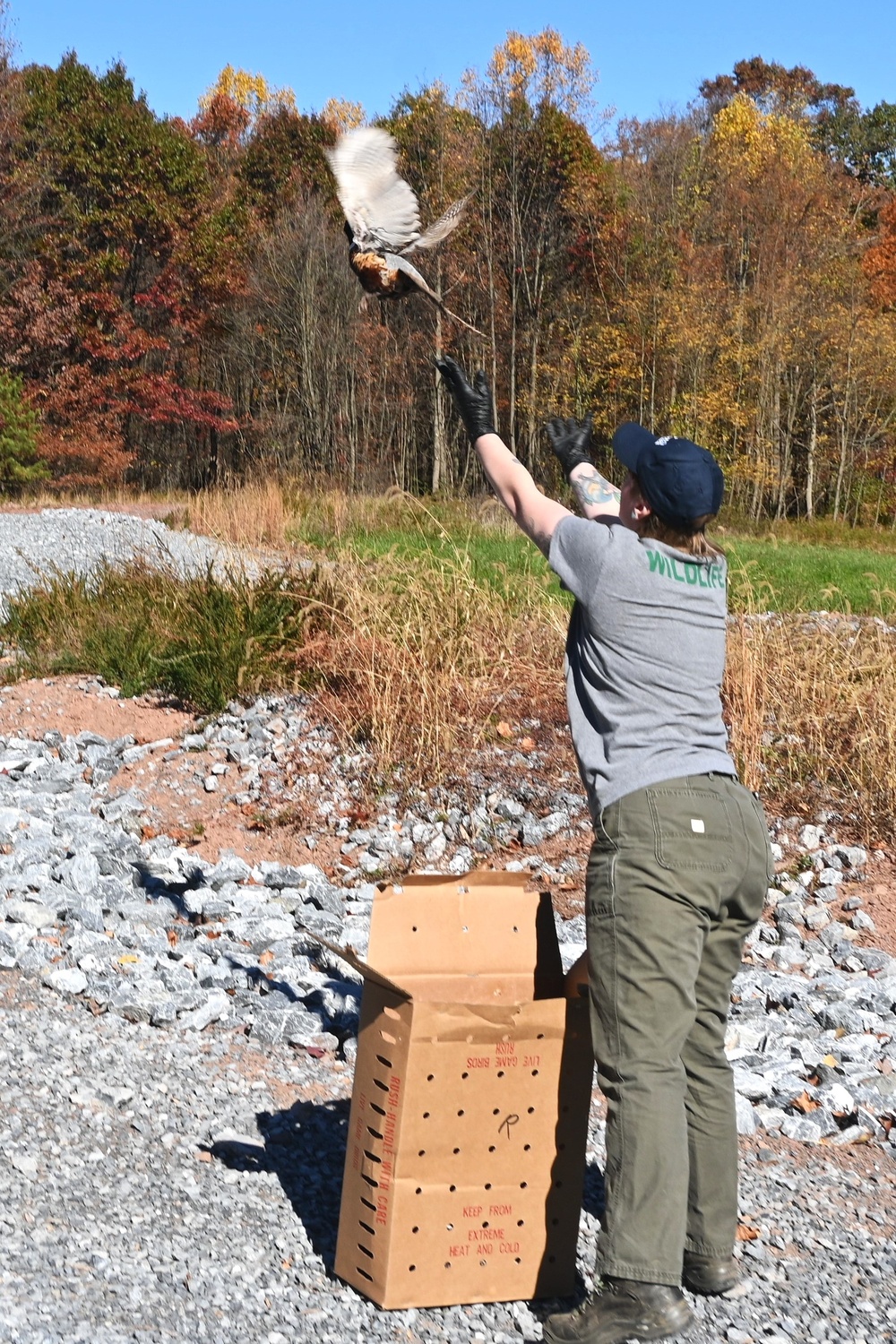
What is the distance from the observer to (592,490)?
3.41 m

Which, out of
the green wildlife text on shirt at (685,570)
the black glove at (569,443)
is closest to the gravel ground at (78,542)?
the black glove at (569,443)

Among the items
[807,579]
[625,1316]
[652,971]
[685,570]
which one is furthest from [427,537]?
[625,1316]

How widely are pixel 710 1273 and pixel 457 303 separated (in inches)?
1277

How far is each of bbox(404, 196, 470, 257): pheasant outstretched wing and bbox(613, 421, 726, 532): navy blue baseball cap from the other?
1855 millimetres

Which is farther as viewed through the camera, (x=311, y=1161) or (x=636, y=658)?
(x=311, y=1161)

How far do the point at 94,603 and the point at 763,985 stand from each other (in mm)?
6714

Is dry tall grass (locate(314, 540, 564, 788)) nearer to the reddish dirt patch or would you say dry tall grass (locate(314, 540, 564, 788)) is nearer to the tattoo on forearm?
the reddish dirt patch

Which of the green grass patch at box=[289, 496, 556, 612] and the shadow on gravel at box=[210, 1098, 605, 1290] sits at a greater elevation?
the green grass patch at box=[289, 496, 556, 612]

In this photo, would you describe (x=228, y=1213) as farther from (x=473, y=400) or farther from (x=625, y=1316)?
(x=473, y=400)

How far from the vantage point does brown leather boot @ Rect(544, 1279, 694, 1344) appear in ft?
8.68

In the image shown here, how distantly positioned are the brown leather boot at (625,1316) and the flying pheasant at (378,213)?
9.85 ft

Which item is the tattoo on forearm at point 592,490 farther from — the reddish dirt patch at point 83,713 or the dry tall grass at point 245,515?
the dry tall grass at point 245,515

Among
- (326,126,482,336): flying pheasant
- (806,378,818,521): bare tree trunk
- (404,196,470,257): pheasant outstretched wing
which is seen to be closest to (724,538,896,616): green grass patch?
(404,196,470,257): pheasant outstretched wing

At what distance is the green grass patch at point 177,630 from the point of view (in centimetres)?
853
